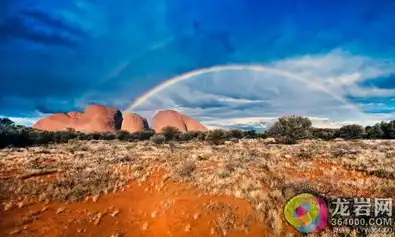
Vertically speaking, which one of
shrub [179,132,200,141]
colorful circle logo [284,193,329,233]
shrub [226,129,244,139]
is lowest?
colorful circle logo [284,193,329,233]

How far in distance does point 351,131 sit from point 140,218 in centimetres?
8444

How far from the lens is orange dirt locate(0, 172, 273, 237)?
43.6 feet

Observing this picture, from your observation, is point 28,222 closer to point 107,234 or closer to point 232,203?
point 107,234

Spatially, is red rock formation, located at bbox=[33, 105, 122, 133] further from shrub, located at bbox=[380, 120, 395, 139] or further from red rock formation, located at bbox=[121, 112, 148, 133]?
shrub, located at bbox=[380, 120, 395, 139]

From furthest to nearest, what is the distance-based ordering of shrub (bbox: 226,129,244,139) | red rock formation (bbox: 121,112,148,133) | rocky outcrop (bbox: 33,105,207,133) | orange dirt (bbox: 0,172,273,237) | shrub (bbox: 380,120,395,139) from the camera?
red rock formation (bbox: 121,112,148,133), rocky outcrop (bbox: 33,105,207,133), shrub (bbox: 226,129,244,139), shrub (bbox: 380,120,395,139), orange dirt (bbox: 0,172,273,237)

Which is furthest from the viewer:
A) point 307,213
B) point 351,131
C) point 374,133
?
point 351,131

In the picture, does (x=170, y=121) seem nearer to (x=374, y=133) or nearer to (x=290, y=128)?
(x=374, y=133)

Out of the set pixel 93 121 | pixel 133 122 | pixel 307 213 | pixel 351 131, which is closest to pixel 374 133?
pixel 351 131

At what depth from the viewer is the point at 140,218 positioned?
1479 cm

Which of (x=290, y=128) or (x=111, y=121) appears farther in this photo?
(x=111, y=121)

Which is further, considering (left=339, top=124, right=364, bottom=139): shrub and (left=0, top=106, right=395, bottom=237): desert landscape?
(left=339, top=124, right=364, bottom=139): shrub

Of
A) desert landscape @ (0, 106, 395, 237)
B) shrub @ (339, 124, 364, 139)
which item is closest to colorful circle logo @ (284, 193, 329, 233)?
desert landscape @ (0, 106, 395, 237)

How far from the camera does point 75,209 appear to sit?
51.0 ft

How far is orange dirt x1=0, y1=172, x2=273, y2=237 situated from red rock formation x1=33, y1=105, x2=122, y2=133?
16619cm
